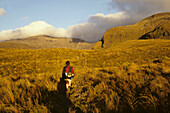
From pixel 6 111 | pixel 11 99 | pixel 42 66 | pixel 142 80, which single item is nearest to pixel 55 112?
pixel 6 111

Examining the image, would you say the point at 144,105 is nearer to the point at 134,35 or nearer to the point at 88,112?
the point at 88,112

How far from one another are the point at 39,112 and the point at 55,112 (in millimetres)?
458

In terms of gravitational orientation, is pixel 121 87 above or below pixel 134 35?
below

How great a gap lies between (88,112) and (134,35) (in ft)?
663

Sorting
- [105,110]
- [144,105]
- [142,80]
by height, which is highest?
[142,80]

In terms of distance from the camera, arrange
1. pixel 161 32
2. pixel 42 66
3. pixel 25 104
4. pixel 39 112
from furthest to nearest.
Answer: pixel 161 32 → pixel 42 66 → pixel 25 104 → pixel 39 112

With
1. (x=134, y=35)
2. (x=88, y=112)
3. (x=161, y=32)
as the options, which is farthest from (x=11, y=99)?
(x=134, y=35)

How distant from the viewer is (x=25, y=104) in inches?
131

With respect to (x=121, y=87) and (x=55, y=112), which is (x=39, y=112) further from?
(x=121, y=87)

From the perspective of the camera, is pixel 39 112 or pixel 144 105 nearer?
pixel 144 105

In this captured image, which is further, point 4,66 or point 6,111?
point 4,66

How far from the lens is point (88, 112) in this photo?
270cm

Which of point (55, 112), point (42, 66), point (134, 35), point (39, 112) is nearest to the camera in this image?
point (39, 112)

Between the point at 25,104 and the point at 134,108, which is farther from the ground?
the point at 134,108
